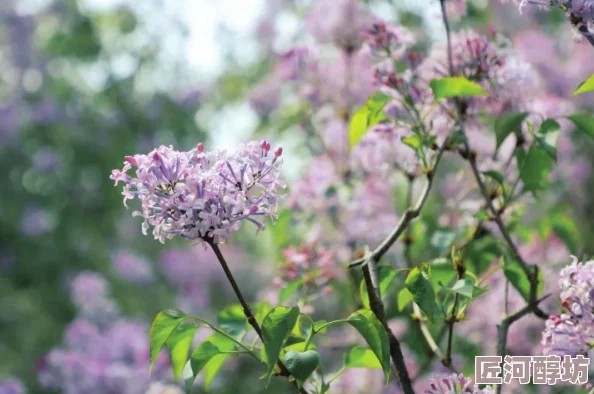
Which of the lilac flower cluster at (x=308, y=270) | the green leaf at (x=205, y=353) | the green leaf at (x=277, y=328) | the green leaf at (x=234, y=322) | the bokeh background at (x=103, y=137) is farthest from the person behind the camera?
the bokeh background at (x=103, y=137)

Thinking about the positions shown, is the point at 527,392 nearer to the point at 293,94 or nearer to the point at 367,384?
the point at 367,384

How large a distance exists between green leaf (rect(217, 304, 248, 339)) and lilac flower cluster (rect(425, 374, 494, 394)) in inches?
9.8

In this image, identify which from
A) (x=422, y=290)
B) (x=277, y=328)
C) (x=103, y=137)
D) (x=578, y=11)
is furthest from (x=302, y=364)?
(x=103, y=137)

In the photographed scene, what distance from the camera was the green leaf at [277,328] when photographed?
2.51 ft

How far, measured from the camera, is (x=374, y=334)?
80cm

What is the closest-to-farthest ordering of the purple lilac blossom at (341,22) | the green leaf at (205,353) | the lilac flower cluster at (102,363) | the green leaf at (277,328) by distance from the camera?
the green leaf at (277,328) < the green leaf at (205,353) < the purple lilac blossom at (341,22) < the lilac flower cluster at (102,363)

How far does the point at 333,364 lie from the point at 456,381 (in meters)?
2.12

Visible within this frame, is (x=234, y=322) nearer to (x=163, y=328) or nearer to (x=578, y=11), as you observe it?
(x=163, y=328)

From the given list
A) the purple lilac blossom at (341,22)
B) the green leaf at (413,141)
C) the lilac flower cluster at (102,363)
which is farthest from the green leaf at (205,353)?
the lilac flower cluster at (102,363)

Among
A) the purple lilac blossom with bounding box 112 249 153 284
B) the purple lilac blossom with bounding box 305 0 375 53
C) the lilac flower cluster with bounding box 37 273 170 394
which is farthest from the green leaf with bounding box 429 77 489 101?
the purple lilac blossom with bounding box 112 249 153 284

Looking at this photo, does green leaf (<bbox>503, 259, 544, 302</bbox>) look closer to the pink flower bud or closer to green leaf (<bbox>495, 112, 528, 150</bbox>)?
green leaf (<bbox>495, 112, 528, 150</bbox>)
